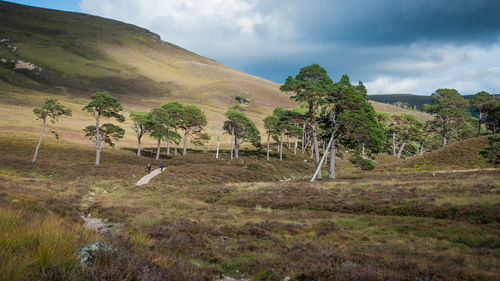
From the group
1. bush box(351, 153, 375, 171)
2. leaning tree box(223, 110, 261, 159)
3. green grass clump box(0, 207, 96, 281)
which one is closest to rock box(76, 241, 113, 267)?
green grass clump box(0, 207, 96, 281)

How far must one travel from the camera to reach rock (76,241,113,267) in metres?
4.42

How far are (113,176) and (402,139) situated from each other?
7717 cm

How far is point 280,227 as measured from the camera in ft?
49.5

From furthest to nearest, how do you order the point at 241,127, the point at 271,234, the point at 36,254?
the point at 241,127 → the point at 271,234 → the point at 36,254

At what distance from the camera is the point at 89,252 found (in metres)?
4.66

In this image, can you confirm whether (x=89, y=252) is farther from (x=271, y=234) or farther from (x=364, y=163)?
(x=364, y=163)

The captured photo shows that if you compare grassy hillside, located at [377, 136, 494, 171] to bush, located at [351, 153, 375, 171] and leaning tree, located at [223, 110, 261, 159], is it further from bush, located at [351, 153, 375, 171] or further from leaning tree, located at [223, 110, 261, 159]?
leaning tree, located at [223, 110, 261, 159]

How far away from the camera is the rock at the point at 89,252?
442 cm

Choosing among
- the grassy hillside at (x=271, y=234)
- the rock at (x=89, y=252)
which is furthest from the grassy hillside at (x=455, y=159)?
the rock at (x=89, y=252)

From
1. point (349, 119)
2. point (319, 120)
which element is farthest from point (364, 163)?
point (319, 120)

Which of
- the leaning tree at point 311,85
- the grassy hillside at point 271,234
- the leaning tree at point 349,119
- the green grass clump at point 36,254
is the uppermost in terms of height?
the leaning tree at point 311,85

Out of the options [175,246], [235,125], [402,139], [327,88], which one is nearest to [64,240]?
[175,246]

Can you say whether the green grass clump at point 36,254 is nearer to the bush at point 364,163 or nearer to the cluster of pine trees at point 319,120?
the cluster of pine trees at point 319,120

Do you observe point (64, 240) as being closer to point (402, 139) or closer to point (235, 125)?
point (235, 125)
